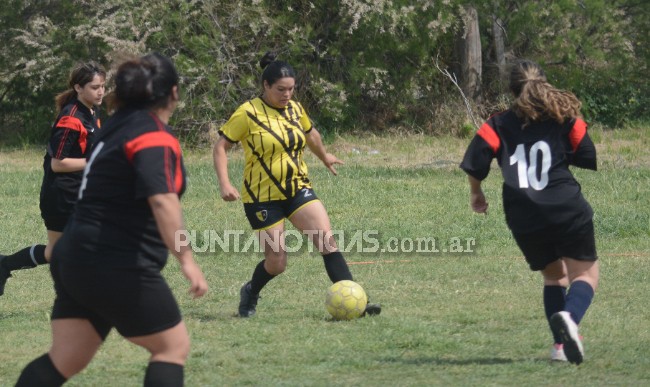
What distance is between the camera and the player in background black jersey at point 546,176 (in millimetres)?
5469

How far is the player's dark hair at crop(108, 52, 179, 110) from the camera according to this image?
4.01 m

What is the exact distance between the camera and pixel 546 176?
218 inches

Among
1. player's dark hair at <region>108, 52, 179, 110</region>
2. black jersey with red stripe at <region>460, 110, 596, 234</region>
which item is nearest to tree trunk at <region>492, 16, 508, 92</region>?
black jersey with red stripe at <region>460, 110, 596, 234</region>

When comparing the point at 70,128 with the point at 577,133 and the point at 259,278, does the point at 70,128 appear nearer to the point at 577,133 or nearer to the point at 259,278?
the point at 259,278

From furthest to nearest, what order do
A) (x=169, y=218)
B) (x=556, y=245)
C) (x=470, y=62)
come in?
(x=470, y=62), (x=556, y=245), (x=169, y=218)

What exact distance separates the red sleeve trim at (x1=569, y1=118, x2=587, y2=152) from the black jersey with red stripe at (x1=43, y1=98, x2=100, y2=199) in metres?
3.23

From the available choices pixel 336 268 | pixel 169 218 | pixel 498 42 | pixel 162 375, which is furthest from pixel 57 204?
pixel 498 42

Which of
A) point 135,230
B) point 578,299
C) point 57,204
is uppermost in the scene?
point 135,230

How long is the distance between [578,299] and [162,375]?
2468mm

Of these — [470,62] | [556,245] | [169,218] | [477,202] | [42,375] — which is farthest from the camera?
[470,62]

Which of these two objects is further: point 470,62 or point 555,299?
point 470,62

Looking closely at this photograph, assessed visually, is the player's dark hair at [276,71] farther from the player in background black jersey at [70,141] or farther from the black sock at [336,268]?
the black sock at [336,268]

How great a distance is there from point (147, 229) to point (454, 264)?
563 centimetres

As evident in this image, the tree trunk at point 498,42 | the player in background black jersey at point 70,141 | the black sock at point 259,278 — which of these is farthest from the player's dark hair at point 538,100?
the tree trunk at point 498,42
